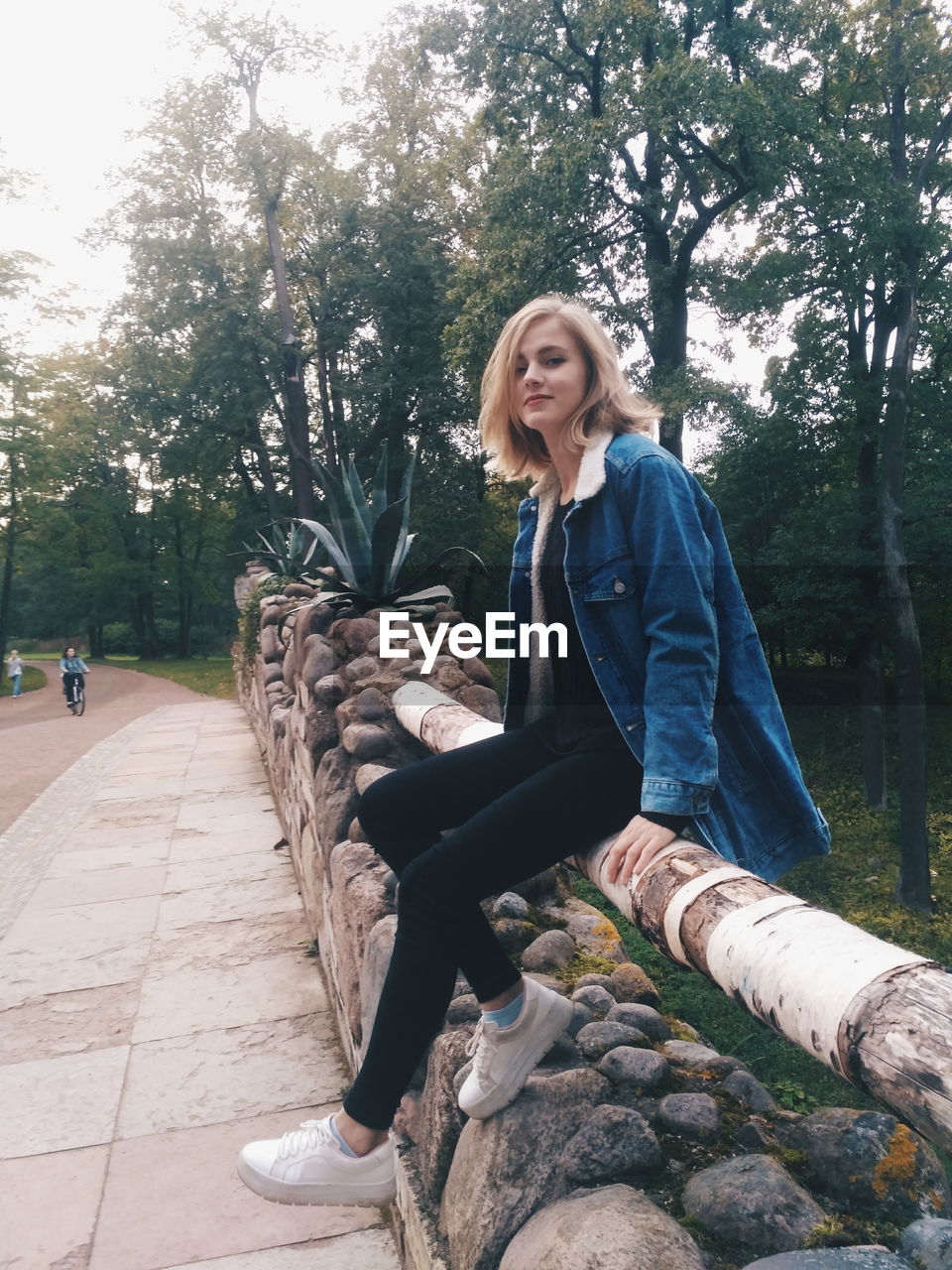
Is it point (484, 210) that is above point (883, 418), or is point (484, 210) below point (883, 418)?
above

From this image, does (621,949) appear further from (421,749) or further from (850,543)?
(850,543)

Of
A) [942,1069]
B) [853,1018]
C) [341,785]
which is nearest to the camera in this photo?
[942,1069]

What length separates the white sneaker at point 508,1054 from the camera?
154 cm

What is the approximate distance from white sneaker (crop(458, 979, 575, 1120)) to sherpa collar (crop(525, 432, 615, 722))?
52cm

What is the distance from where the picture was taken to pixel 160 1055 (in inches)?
118

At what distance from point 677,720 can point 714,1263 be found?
2.32ft

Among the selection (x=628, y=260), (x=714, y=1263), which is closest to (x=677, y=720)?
(x=714, y=1263)

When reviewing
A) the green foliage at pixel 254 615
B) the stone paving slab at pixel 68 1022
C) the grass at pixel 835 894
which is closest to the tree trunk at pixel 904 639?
the grass at pixel 835 894

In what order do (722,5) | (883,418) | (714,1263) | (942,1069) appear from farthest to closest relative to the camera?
1. (883,418)
2. (722,5)
3. (714,1263)
4. (942,1069)

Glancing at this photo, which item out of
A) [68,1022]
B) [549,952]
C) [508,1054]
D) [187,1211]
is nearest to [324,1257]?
[187,1211]

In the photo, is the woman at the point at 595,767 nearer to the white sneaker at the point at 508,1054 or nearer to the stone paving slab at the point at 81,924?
the white sneaker at the point at 508,1054

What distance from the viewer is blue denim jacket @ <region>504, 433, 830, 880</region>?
1458 mm

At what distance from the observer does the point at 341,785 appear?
318 centimetres

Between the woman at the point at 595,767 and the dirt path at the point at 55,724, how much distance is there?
5710mm
